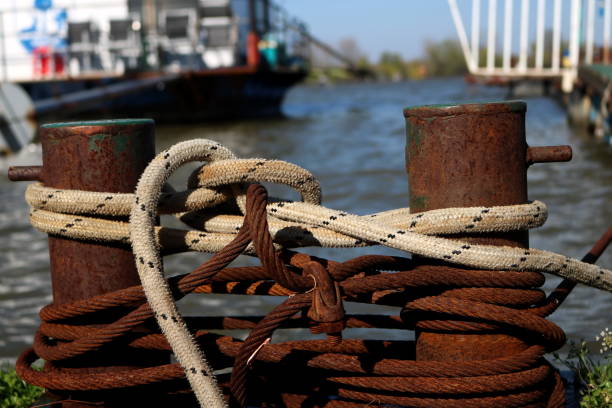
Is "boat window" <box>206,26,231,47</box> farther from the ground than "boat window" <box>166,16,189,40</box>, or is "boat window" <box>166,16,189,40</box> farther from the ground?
"boat window" <box>166,16,189,40</box>

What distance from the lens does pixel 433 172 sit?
1723 mm

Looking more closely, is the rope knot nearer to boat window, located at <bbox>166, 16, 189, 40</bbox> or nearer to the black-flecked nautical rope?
the black-flecked nautical rope

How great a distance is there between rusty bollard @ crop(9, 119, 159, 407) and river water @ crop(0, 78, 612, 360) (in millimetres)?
1816

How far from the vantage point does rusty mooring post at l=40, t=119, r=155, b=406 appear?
5.91 ft

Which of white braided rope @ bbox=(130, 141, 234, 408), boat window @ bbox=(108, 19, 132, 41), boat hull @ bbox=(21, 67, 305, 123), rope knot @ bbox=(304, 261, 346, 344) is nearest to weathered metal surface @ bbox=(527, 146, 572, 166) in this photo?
rope knot @ bbox=(304, 261, 346, 344)

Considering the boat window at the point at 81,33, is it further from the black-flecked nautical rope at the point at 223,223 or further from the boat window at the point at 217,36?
the black-flecked nautical rope at the point at 223,223

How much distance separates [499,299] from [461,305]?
9 centimetres

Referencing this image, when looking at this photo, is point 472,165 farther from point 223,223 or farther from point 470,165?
point 223,223

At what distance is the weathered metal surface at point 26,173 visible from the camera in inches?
75.7

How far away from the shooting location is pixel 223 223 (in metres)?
1.83

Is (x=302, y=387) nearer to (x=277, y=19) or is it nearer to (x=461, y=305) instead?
(x=461, y=305)

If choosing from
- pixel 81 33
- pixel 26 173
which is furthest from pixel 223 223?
pixel 81 33

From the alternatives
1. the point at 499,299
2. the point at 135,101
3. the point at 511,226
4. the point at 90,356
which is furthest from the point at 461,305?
the point at 135,101

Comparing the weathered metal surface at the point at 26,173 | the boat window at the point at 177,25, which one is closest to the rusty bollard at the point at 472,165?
the weathered metal surface at the point at 26,173
